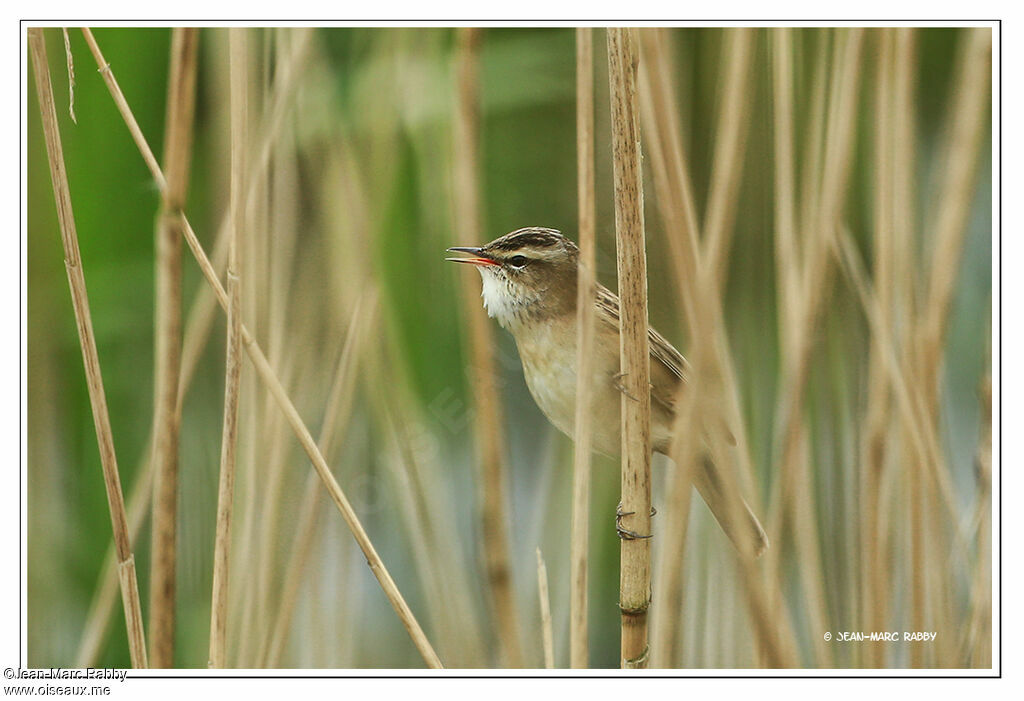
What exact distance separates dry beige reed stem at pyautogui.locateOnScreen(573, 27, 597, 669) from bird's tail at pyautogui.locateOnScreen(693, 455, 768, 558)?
27 centimetres

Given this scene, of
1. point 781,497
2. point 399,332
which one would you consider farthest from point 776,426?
point 399,332

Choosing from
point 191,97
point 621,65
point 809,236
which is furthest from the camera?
point 809,236

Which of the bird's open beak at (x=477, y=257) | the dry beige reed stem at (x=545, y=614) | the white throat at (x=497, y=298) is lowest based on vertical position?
the dry beige reed stem at (x=545, y=614)

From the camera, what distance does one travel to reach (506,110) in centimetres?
169

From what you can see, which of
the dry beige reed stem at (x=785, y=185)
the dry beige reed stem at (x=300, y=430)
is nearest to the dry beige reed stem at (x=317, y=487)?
the dry beige reed stem at (x=300, y=430)

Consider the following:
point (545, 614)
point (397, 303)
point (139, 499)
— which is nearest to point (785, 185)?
point (397, 303)

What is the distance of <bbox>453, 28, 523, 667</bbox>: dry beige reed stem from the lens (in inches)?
64.5

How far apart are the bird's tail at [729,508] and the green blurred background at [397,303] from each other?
0.05 m

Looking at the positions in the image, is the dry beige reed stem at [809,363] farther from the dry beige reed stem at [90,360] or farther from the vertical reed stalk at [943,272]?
the dry beige reed stem at [90,360]

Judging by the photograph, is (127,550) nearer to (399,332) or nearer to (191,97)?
(399,332)

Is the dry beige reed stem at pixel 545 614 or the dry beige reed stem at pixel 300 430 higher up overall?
the dry beige reed stem at pixel 300 430

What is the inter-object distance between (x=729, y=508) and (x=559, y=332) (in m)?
0.46

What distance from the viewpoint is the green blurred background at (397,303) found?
65.2 inches

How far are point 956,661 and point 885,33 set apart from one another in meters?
1.25
